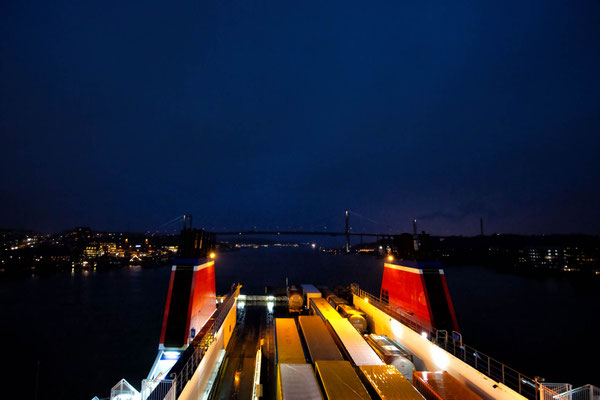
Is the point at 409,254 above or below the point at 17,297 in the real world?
above

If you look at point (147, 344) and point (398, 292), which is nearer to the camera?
point (398, 292)

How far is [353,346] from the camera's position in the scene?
1003 centimetres

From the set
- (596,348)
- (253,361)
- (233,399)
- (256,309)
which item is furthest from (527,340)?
(233,399)

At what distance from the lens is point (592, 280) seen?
65188mm

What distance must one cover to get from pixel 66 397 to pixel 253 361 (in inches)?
458

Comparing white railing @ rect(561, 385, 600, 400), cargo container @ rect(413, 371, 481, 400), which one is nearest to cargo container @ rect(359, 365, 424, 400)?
cargo container @ rect(413, 371, 481, 400)

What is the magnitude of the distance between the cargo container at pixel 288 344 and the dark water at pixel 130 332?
36.1 ft

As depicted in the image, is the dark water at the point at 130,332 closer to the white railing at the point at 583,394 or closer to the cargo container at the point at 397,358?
the cargo container at the point at 397,358

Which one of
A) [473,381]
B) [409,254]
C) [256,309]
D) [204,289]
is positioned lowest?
[256,309]

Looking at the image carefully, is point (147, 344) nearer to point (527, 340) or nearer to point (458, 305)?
point (527, 340)

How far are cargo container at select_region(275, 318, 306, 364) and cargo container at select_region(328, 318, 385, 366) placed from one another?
1421mm

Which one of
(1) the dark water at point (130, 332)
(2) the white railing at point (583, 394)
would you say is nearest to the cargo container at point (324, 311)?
(2) the white railing at point (583, 394)

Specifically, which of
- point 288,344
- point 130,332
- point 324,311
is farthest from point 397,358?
point 130,332

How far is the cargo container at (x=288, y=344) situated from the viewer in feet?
30.0
